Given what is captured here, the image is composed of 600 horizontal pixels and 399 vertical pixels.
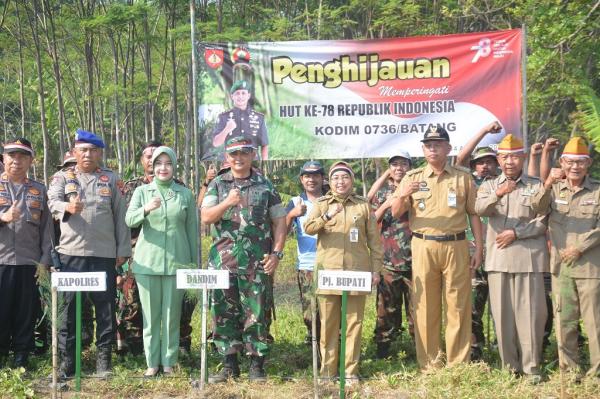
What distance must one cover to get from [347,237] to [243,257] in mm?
855

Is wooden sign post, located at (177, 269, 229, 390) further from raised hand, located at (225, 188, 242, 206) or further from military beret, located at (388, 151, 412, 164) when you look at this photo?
military beret, located at (388, 151, 412, 164)

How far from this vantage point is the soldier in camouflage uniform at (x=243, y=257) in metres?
5.54

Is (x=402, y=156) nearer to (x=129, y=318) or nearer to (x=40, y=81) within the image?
(x=129, y=318)

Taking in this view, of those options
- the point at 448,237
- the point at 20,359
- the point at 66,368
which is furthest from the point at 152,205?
the point at 448,237

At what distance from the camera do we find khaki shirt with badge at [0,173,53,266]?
5906 millimetres

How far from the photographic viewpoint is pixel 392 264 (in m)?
6.39

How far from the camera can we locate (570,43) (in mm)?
12703

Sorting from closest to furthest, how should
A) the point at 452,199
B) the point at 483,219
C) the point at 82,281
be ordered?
1. the point at 82,281
2. the point at 452,199
3. the point at 483,219

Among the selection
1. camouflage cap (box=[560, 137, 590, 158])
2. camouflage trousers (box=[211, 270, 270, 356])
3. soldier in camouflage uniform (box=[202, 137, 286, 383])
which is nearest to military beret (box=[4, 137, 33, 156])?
soldier in camouflage uniform (box=[202, 137, 286, 383])

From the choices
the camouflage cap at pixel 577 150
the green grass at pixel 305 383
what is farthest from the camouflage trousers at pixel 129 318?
the camouflage cap at pixel 577 150

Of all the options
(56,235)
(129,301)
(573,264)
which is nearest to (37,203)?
(56,235)

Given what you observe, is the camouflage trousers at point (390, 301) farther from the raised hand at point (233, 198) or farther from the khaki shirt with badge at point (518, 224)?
the raised hand at point (233, 198)

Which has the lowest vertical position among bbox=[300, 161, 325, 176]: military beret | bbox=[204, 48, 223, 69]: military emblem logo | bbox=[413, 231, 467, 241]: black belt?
bbox=[413, 231, 467, 241]: black belt

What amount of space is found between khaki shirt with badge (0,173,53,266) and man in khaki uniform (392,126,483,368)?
10.1ft
